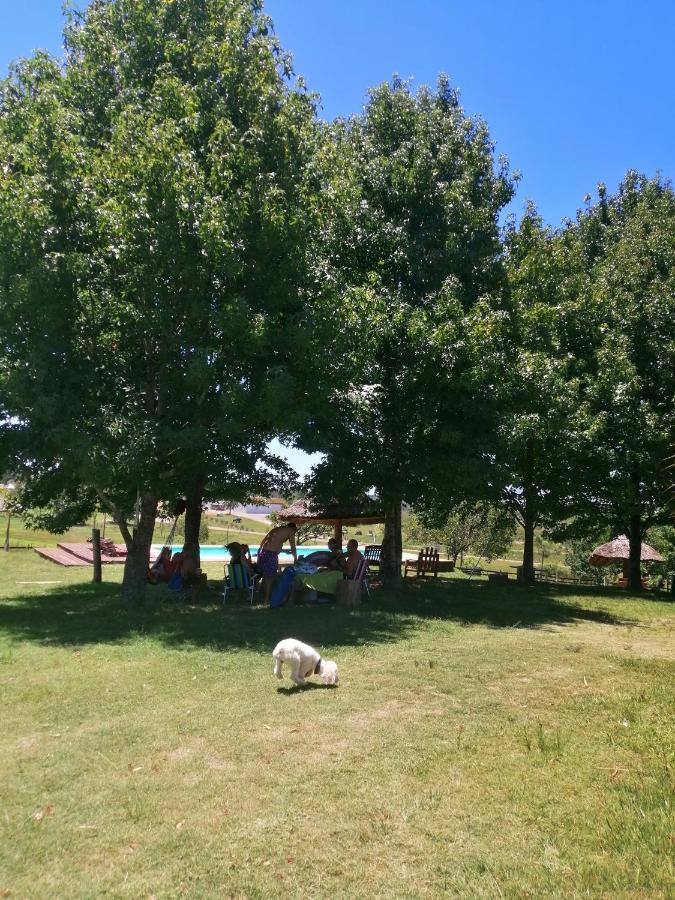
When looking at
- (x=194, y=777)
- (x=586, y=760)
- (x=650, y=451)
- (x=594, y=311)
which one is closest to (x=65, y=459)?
(x=194, y=777)

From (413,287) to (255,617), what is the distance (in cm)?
835

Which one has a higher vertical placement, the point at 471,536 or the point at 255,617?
the point at 471,536

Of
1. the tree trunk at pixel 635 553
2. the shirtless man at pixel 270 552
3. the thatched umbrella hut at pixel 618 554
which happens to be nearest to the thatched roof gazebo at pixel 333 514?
the shirtless man at pixel 270 552

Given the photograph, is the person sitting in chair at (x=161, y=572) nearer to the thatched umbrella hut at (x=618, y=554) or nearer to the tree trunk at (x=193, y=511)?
the tree trunk at (x=193, y=511)

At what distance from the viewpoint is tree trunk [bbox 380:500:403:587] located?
16.3 metres

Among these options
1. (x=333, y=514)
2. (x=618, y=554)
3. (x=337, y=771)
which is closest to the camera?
(x=337, y=771)

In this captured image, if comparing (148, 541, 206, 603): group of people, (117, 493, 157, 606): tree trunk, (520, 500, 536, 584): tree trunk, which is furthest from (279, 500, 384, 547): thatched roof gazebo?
(117, 493, 157, 606): tree trunk

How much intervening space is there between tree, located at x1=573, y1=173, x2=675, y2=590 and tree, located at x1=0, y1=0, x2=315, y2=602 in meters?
10.1

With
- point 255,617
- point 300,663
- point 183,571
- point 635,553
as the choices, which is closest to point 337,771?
point 300,663

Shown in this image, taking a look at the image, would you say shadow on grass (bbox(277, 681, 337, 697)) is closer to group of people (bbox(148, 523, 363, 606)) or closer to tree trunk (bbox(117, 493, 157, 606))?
group of people (bbox(148, 523, 363, 606))

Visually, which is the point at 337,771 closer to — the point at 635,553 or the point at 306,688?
the point at 306,688

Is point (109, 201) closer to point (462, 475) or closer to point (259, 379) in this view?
point (259, 379)

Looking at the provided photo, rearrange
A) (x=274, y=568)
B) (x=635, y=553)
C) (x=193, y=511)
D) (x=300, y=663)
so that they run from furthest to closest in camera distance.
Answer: (x=635, y=553) < (x=193, y=511) < (x=274, y=568) < (x=300, y=663)

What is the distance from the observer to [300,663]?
6480 mm
